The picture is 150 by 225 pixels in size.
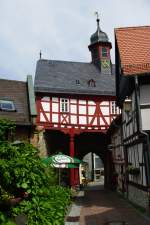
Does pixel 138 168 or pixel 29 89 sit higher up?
pixel 29 89

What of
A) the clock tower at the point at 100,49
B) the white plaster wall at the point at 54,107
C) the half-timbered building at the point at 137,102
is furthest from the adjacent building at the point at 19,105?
the clock tower at the point at 100,49

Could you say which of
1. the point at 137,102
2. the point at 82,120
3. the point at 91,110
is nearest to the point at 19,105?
the point at 82,120

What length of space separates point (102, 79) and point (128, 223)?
79.0 ft

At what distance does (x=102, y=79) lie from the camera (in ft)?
115

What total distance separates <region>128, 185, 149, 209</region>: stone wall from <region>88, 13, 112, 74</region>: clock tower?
64.1ft

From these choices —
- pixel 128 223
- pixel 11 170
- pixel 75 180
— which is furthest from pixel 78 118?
pixel 11 170

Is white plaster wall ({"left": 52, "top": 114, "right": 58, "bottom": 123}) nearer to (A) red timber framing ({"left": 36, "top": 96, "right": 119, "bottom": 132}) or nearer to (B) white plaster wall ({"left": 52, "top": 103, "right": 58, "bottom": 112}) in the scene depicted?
(A) red timber framing ({"left": 36, "top": 96, "right": 119, "bottom": 132})

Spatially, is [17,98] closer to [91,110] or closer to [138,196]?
[91,110]

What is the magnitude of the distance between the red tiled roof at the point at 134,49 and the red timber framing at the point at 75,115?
12.8 meters

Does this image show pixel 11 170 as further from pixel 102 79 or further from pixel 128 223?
pixel 102 79

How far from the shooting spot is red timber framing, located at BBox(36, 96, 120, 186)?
29.3 metres

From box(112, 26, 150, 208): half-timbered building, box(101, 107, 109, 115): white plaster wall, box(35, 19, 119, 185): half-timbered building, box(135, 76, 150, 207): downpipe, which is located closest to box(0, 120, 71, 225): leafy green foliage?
box(135, 76, 150, 207): downpipe

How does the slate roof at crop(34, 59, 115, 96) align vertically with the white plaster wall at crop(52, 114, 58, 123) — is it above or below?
above

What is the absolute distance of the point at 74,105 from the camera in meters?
30.7
